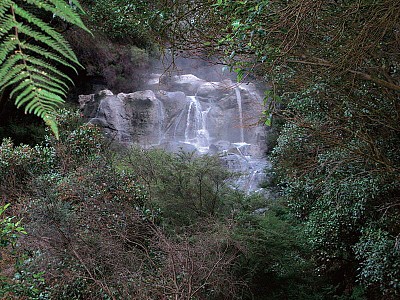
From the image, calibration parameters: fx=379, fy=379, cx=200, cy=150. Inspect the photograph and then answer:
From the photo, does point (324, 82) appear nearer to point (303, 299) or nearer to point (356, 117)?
Answer: point (356, 117)

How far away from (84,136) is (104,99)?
298 inches

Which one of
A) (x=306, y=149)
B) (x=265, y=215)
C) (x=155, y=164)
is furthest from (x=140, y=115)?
(x=306, y=149)

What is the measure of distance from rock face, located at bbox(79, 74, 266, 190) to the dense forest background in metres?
6.36

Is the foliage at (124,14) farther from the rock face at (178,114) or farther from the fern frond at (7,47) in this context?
the rock face at (178,114)

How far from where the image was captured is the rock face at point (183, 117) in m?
14.6

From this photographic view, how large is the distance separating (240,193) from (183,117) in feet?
28.7

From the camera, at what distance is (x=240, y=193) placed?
757 centimetres

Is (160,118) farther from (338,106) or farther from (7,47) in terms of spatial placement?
(7,47)

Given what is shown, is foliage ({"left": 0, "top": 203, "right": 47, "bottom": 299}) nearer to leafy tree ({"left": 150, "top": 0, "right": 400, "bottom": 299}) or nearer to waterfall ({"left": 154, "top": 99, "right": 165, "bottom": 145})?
leafy tree ({"left": 150, "top": 0, "right": 400, "bottom": 299})

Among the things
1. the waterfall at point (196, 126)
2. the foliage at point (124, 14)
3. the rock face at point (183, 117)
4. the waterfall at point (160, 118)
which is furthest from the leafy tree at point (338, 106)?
the waterfall at point (160, 118)

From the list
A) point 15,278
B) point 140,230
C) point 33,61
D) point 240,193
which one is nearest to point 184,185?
point 240,193

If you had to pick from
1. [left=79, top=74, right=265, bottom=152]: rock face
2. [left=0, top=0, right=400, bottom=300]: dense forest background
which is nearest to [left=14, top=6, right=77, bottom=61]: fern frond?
[left=0, top=0, right=400, bottom=300]: dense forest background

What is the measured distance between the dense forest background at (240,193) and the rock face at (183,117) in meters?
6.36

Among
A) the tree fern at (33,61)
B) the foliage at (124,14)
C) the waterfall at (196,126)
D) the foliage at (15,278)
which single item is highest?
the foliage at (124,14)
